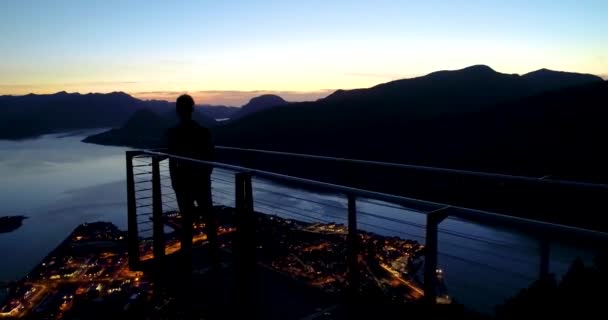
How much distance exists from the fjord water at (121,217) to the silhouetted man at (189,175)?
805mm

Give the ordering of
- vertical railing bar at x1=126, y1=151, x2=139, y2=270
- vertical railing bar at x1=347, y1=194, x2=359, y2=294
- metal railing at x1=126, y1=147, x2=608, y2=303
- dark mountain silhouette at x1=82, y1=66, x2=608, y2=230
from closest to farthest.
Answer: metal railing at x1=126, y1=147, x2=608, y2=303 → vertical railing bar at x1=347, y1=194, x2=359, y2=294 → vertical railing bar at x1=126, y1=151, x2=139, y2=270 → dark mountain silhouette at x1=82, y1=66, x2=608, y2=230

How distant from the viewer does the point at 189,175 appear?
3.14 metres

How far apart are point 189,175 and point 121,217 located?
39621 millimetres

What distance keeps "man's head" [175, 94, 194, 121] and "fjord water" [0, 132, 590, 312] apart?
1.09 meters

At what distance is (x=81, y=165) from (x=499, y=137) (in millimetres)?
62437

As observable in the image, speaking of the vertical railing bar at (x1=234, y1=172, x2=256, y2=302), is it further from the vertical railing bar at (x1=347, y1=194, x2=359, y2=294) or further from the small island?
the small island

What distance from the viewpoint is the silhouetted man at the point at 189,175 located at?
3016 millimetres

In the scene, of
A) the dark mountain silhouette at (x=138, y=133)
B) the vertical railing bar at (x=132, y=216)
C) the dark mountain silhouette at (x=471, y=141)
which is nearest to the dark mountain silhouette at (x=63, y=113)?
the dark mountain silhouette at (x=138, y=133)

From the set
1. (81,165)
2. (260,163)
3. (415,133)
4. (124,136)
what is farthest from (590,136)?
(124,136)

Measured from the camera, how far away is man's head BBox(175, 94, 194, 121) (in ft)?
10.7

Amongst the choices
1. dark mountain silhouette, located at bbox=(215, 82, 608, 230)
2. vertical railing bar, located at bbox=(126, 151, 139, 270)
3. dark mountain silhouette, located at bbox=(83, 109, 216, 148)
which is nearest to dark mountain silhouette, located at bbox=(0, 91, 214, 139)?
dark mountain silhouette, located at bbox=(83, 109, 216, 148)

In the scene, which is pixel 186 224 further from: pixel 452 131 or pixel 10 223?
pixel 452 131

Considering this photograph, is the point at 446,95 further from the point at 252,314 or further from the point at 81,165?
the point at 252,314

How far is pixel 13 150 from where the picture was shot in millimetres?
95500
